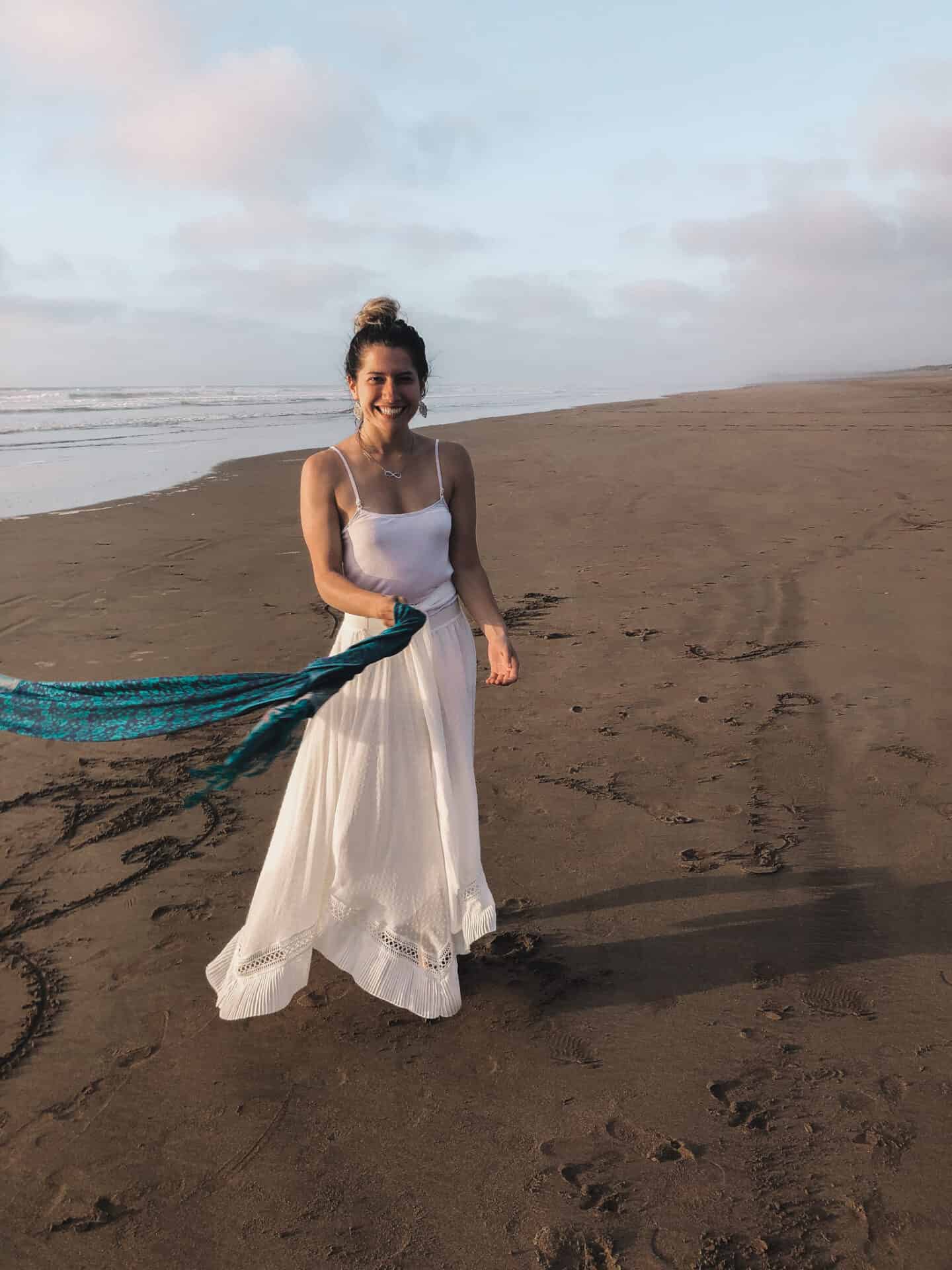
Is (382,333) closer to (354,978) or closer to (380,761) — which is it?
(380,761)

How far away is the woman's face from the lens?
9.43 ft

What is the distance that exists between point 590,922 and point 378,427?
6.43 feet

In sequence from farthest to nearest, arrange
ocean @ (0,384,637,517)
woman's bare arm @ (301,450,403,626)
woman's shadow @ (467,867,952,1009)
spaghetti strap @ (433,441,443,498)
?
ocean @ (0,384,637,517)
woman's shadow @ (467,867,952,1009)
spaghetti strap @ (433,441,443,498)
woman's bare arm @ (301,450,403,626)

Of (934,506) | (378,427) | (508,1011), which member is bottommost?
(508,1011)

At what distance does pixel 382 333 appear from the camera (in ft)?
9.41

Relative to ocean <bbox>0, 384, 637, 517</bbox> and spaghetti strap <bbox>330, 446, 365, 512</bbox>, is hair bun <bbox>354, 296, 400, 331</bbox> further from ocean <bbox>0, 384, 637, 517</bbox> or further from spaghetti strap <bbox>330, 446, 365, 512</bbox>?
ocean <bbox>0, 384, 637, 517</bbox>

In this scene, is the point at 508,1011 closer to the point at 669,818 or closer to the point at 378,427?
the point at 669,818

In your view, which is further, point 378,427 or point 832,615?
point 832,615

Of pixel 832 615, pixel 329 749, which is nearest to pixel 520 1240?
pixel 329 749

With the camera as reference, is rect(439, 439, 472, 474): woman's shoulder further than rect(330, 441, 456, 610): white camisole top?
Yes

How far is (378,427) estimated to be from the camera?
Result: 2957 millimetres

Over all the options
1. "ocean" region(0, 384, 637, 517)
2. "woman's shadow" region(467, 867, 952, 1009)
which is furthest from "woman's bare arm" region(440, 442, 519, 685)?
"ocean" region(0, 384, 637, 517)

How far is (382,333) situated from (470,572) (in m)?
0.81

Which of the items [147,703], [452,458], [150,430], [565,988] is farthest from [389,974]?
[150,430]
